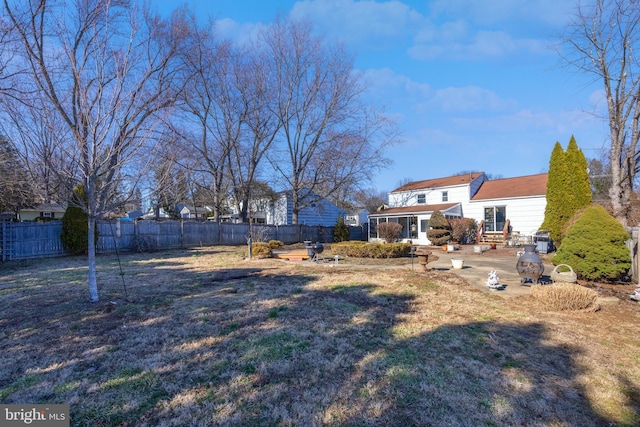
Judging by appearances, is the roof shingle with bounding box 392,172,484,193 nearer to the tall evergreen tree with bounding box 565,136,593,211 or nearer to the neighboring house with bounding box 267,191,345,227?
the neighboring house with bounding box 267,191,345,227

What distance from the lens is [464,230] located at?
18.6 meters

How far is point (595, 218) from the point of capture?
7.23 m

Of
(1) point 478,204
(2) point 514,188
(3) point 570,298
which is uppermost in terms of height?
(2) point 514,188

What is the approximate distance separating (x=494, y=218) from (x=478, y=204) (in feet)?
4.30

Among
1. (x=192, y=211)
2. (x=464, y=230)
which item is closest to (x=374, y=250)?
(x=464, y=230)

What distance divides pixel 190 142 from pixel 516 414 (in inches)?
782

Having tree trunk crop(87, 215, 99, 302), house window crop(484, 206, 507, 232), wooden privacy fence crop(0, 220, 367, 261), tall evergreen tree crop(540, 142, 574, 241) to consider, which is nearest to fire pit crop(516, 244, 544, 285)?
tree trunk crop(87, 215, 99, 302)

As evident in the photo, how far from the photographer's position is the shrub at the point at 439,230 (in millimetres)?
18078

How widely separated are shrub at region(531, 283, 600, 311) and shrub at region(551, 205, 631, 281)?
234 centimetres

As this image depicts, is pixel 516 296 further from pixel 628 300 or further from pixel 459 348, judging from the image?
pixel 459 348

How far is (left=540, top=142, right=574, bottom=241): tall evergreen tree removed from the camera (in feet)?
46.5

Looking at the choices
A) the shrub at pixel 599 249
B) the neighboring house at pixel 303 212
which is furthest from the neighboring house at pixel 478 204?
the shrub at pixel 599 249

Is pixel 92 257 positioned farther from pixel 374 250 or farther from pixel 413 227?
pixel 413 227

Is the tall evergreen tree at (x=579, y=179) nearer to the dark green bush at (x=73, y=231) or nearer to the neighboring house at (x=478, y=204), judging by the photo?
the neighboring house at (x=478, y=204)
